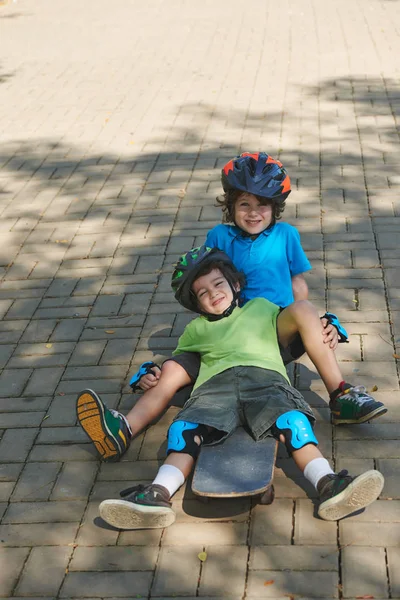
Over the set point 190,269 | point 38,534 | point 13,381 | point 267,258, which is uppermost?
point 190,269

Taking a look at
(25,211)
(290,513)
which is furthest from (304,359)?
(25,211)

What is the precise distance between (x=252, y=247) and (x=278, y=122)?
4662mm

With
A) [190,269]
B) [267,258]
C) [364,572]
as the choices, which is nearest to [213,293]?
[190,269]

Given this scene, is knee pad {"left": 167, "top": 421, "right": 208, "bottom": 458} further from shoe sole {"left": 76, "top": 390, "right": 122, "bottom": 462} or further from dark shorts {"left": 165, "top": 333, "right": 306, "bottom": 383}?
dark shorts {"left": 165, "top": 333, "right": 306, "bottom": 383}

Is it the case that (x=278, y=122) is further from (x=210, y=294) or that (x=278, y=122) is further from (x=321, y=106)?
(x=210, y=294)

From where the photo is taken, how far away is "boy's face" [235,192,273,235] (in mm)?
4484

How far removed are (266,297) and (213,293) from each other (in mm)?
399

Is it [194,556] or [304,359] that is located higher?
[194,556]

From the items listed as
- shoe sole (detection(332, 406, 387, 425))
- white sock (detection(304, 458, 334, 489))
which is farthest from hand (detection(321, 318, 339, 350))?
white sock (detection(304, 458, 334, 489))

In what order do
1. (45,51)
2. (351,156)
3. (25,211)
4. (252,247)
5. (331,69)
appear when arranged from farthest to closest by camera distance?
(45,51), (331,69), (351,156), (25,211), (252,247)

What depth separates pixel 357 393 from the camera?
409cm

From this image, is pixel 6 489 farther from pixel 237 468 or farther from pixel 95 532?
pixel 237 468

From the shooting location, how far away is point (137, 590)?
3299 millimetres

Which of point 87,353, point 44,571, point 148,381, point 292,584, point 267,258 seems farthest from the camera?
point 87,353
